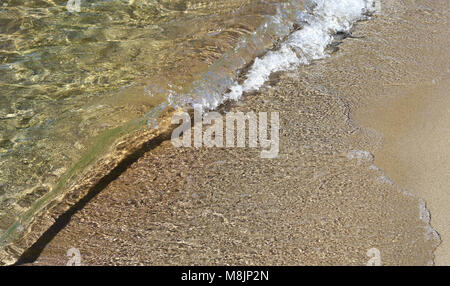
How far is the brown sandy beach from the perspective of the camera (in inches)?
94.0

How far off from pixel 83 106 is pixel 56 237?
3.91ft

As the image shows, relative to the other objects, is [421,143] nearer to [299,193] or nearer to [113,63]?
[299,193]

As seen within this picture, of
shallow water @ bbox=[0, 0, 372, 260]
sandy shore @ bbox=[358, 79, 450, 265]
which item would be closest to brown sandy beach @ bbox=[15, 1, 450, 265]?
sandy shore @ bbox=[358, 79, 450, 265]

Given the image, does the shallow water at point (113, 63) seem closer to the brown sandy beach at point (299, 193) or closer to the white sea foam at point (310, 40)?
the white sea foam at point (310, 40)

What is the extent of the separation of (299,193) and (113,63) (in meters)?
1.97

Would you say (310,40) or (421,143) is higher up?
(310,40)

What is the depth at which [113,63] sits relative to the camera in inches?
156

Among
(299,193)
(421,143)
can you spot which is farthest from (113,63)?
(421,143)

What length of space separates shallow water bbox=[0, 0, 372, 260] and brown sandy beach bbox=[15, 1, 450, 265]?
0.35 metres

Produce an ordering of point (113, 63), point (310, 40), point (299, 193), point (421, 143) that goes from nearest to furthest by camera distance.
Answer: point (299, 193)
point (421, 143)
point (113, 63)
point (310, 40)

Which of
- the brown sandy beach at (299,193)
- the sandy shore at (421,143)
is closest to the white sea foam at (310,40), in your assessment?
the brown sandy beach at (299,193)

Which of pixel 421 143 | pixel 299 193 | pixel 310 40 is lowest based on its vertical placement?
pixel 299 193

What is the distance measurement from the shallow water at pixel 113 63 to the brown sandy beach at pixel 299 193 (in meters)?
0.35
